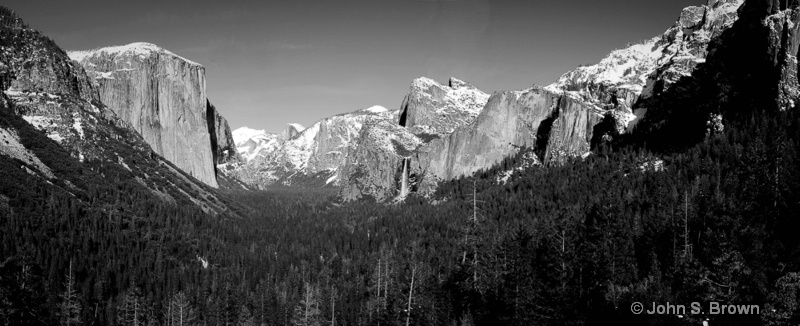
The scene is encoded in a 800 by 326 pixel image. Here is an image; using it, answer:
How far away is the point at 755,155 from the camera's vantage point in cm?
5738

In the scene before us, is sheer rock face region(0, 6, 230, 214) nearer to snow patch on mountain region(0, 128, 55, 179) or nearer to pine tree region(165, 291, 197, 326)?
snow patch on mountain region(0, 128, 55, 179)

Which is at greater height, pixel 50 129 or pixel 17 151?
pixel 50 129

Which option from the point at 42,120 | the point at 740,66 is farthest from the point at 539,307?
the point at 42,120

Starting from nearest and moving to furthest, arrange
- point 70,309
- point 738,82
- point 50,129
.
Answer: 1. point 70,309
2. point 738,82
3. point 50,129

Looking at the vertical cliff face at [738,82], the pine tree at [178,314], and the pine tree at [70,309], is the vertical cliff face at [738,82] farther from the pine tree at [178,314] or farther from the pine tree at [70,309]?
the pine tree at [70,309]

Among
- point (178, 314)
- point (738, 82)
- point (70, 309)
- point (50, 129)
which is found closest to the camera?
point (70, 309)

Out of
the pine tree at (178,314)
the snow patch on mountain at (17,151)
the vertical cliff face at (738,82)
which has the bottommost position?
the pine tree at (178,314)

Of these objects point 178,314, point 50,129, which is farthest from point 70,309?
point 50,129

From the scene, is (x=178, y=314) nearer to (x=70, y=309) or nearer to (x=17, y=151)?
(x=70, y=309)

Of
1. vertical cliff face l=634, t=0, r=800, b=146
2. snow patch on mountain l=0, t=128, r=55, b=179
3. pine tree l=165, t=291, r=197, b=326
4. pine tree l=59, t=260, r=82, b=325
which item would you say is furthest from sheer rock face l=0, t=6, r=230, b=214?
vertical cliff face l=634, t=0, r=800, b=146

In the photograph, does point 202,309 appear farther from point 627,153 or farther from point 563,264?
point 627,153

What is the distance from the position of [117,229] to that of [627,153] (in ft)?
426

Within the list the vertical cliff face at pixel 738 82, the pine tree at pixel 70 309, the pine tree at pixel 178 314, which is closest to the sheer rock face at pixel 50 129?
the pine tree at pixel 178 314

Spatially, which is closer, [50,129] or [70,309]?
[70,309]
